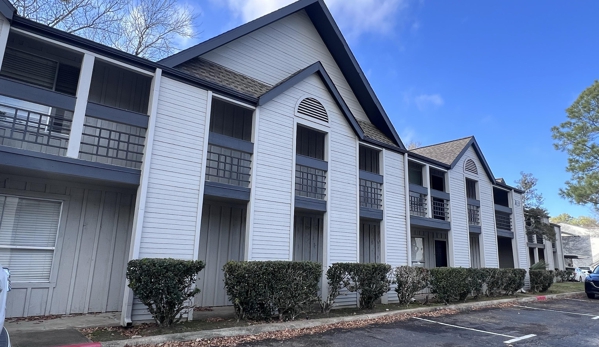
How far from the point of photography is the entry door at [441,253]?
58.4 feet

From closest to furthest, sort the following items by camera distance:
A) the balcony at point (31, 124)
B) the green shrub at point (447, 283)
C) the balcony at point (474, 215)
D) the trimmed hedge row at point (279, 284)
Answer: the trimmed hedge row at point (279, 284) < the balcony at point (31, 124) < the green shrub at point (447, 283) < the balcony at point (474, 215)

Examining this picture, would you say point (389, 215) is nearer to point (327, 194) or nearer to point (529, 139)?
point (327, 194)

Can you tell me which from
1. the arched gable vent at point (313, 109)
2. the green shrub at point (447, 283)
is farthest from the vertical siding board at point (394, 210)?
the arched gable vent at point (313, 109)

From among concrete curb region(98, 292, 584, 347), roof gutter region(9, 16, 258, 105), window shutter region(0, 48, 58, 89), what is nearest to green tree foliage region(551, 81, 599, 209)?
concrete curb region(98, 292, 584, 347)

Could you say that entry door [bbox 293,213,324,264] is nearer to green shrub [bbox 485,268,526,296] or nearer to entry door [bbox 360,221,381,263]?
entry door [bbox 360,221,381,263]

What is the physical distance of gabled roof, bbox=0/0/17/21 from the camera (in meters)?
6.72

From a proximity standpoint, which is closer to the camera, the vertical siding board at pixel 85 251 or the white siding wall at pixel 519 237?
the vertical siding board at pixel 85 251

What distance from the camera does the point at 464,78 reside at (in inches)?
1214

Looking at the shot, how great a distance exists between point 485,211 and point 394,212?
7.51 m

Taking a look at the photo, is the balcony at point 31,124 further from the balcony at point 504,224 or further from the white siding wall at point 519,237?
the white siding wall at point 519,237

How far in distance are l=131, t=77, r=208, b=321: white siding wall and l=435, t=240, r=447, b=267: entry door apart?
13.3 meters

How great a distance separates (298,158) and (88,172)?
18.8 ft

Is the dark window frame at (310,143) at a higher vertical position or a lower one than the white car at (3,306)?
higher

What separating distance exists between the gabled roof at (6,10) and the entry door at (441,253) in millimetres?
17711
